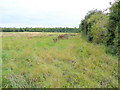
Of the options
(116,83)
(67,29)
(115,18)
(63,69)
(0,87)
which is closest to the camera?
(0,87)

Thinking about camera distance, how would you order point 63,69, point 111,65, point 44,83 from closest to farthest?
point 44,83, point 63,69, point 111,65

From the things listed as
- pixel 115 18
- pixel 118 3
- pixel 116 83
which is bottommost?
pixel 116 83

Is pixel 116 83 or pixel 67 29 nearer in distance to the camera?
pixel 116 83

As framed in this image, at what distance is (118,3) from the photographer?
513 cm

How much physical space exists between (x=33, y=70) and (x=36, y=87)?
981mm

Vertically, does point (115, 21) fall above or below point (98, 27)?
above

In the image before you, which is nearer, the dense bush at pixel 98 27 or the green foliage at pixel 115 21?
the green foliage at pixel 115 21

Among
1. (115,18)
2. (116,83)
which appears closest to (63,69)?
(116,83)

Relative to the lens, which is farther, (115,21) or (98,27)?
(98,27)

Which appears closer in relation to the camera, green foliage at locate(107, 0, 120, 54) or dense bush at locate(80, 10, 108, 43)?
green foliage at locate(107, 0, 120, 54)

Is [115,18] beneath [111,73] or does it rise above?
above

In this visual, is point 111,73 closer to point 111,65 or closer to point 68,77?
point 111,65

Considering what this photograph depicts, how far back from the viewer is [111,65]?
5.40 m

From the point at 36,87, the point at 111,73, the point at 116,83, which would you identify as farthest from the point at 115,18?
the point at 36,87
